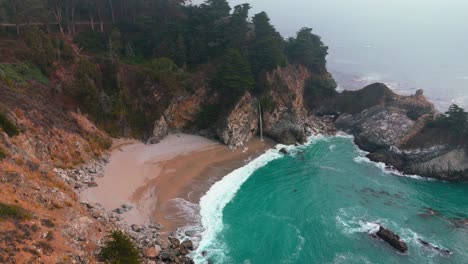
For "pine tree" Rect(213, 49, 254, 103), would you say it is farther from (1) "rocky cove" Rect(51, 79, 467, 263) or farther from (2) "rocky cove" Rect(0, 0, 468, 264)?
(1) "rocky cove" Rect(51, 79, 467, 263)

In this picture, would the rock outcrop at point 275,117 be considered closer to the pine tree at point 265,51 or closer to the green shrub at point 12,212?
the pine tree at point 265,51

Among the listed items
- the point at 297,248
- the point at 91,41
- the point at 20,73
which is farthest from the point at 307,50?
the point at 20,73

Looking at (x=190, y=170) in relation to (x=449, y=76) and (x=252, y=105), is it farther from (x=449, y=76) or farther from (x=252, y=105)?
(x=449, y=76)

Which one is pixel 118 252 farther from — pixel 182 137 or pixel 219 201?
→ pixel 182 137

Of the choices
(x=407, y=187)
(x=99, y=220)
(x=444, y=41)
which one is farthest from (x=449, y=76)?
(x=99, y=220)

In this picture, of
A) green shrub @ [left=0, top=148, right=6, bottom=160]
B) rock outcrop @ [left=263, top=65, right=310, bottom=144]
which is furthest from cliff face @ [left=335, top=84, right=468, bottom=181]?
green shrub @ [left=0, top=148, right=6, bottom=160]

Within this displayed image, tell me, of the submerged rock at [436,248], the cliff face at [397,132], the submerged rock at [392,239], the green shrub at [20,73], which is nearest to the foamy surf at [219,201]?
the cliff face at [397,132]
